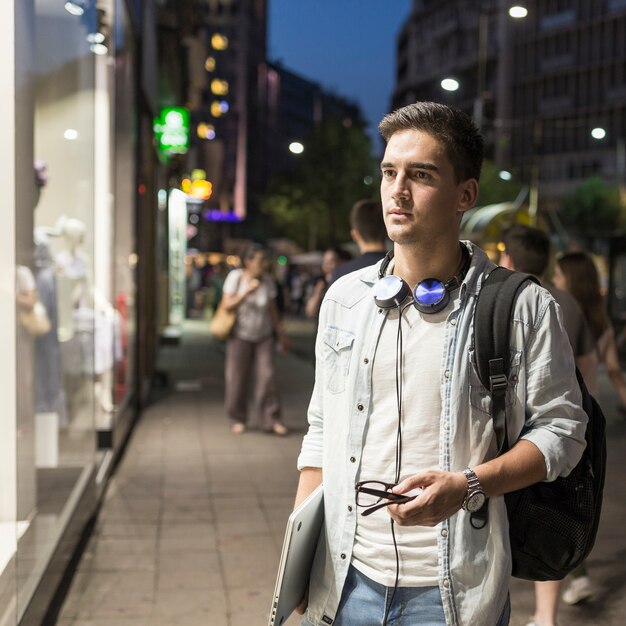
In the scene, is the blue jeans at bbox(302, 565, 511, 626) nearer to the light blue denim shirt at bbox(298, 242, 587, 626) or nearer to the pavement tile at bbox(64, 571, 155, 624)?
the light blue denim shirt at bbox(298, 242, 587, 626)

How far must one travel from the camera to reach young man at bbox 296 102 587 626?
2.31 m

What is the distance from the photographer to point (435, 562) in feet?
7.61

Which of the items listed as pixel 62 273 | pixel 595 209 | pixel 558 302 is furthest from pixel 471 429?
pixel 595 209

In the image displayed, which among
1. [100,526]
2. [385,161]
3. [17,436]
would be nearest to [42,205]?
[17,436]

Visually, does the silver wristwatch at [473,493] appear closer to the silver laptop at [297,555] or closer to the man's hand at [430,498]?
the man's hand at [430,498]

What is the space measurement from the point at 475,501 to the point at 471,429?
7.0 inches

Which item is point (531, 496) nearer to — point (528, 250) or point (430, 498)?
point (430, 498)

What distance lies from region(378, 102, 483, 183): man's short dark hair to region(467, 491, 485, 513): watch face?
747 mm

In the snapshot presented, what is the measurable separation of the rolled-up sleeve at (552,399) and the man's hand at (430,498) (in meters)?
0.26

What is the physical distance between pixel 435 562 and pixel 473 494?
0.70ft

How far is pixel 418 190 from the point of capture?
7.77 feet

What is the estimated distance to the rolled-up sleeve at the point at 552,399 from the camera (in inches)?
91.4

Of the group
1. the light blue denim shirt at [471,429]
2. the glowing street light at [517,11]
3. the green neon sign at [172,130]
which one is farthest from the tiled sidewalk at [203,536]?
the glowing street light at [517,11]

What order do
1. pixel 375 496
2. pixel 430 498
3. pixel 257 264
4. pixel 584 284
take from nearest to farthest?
pixel 430 498, pixel 375 496, pixel 584 284, pixel 257 264
